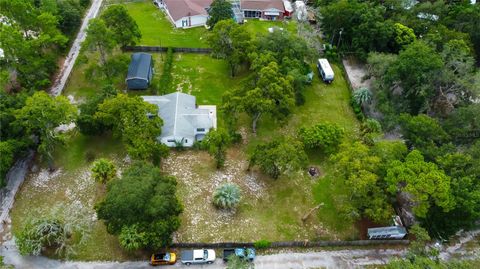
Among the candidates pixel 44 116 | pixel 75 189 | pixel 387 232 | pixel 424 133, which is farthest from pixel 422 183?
pixel 44 116

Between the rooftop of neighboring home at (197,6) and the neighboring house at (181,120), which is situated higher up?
the rooftop of neighboring home at (197,6)

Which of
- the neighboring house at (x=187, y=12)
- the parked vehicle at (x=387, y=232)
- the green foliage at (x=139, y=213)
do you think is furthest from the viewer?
the neighboring house at (x=187, y=12)

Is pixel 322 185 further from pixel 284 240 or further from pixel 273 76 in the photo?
pixel 273 76

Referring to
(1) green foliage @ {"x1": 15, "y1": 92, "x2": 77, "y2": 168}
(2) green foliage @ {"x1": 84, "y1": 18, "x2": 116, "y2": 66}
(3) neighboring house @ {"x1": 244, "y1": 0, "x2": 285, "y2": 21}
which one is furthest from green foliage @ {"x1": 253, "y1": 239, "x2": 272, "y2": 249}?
(3) neighboring house @ {"x1": 244, "y1": 0, "x2": 285, "y2": 21}

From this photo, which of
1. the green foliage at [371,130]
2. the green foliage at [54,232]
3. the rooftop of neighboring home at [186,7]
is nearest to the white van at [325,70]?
the green foliage at [371,130]

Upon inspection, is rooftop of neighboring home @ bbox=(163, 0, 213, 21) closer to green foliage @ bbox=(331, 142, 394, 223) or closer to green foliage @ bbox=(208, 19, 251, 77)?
green foliage @ bbox=(208, 19, 251, 77)

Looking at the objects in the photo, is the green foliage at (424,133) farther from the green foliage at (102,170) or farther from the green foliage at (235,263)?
the green foliage at (102,170)

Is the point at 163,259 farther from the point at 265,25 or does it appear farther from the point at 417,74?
the point at 265,25
